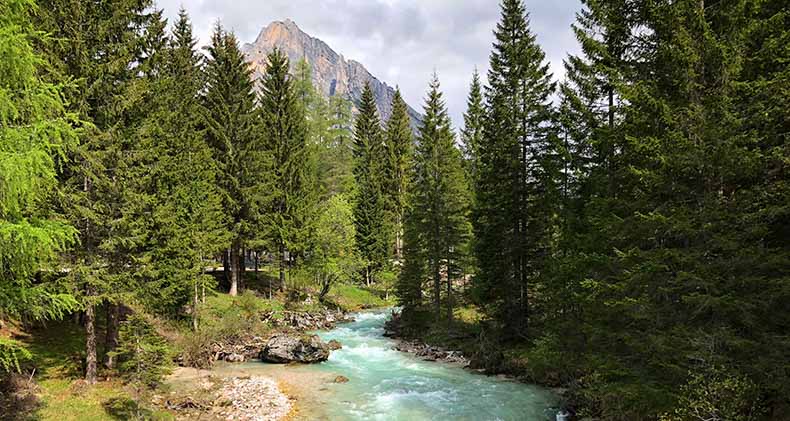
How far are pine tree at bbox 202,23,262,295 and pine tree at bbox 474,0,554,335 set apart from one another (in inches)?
679

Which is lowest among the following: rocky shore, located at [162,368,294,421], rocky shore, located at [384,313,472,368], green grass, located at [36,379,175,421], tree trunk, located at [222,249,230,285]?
rocky shore, located at [384,313,472,368]

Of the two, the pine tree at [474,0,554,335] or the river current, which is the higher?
the pine tree at [474,0,554,335]

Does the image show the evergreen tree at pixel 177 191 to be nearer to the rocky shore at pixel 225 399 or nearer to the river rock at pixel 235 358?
the river rock at pixel 235 358


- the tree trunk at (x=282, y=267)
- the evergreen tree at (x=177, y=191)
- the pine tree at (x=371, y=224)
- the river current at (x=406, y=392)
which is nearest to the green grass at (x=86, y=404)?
the evergreen tree at (x=177, y=191)

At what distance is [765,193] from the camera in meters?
9.25

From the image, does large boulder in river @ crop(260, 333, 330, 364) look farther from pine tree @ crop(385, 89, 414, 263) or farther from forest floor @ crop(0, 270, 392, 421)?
pine tree @ crop(385, 89, 414, 263)

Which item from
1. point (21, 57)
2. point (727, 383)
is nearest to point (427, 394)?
point (727, 383)

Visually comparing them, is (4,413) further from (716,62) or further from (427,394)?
(716,62)

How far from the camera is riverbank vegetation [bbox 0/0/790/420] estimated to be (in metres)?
9.30

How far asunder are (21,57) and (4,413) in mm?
9987

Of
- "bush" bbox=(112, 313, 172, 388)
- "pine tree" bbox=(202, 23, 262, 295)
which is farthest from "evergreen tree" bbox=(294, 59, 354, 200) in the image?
"bush" bbox=(112, 313, 172, 388)

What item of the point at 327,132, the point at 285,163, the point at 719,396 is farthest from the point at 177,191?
the point at 327,132

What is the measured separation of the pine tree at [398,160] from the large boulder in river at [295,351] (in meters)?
27.6

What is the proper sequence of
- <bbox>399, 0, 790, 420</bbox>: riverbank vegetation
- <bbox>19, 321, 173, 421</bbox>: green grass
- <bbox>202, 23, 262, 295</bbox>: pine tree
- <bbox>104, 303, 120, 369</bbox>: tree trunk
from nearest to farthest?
<bbox>399, 0, 790, 420</bbox>: riverbank vegetation
<bbox>19, 321, 173, 421</bbox>: green grass
<bbox>104, 303, 120, 369</bbox>: tree trunk
<bbox>202, 23, 262, 295</bbox>: pine tree
